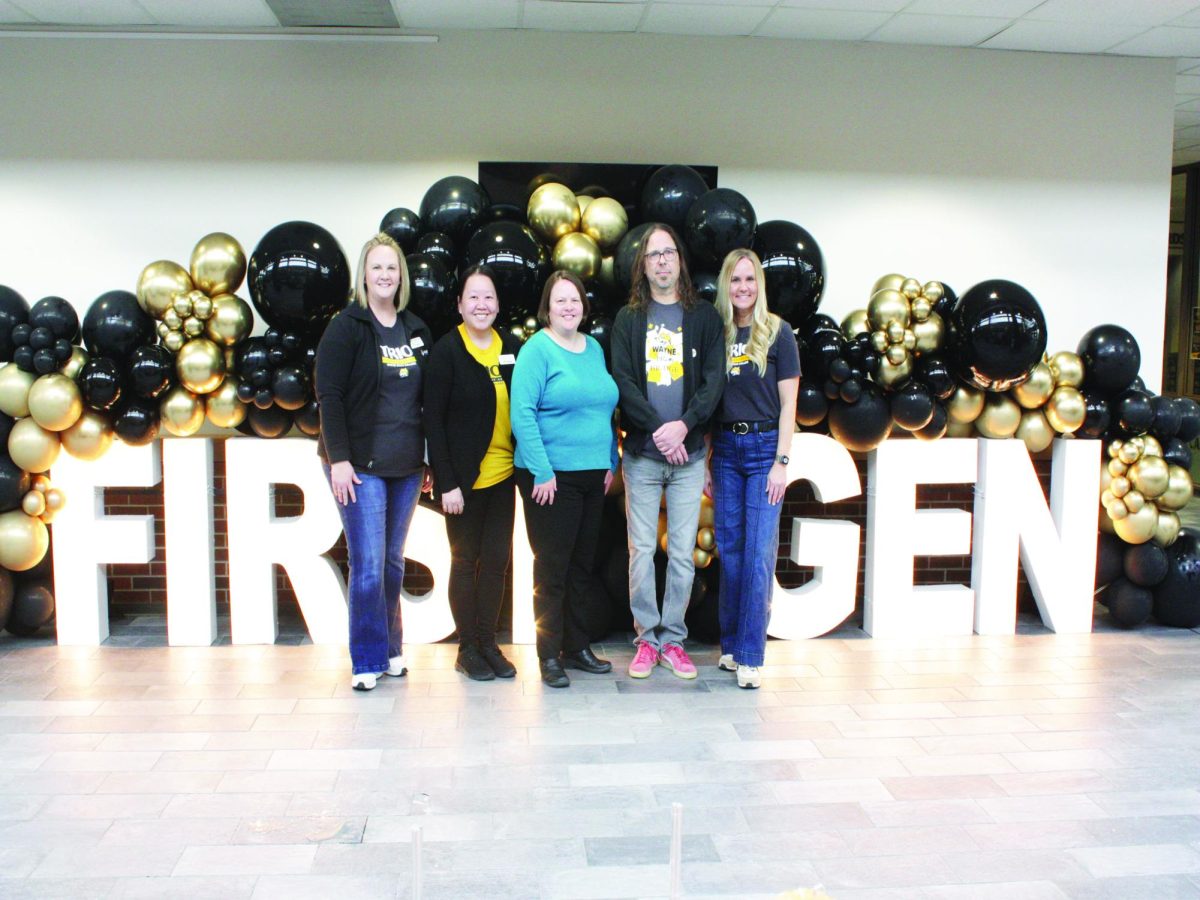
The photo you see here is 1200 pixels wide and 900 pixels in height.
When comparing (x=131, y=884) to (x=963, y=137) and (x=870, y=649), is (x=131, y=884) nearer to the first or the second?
(x=870, y=649)

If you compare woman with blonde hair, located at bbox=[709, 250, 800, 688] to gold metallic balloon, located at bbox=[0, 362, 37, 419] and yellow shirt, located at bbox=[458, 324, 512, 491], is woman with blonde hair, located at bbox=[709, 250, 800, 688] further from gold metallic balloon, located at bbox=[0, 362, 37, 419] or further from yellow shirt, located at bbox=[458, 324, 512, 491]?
gold metallic balloon, located at bbox=[0, 362, 37, 419]

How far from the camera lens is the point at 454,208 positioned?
4.01 m

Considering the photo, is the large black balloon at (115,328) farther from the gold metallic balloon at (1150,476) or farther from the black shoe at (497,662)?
the gold metallic balloon at (1150,476)

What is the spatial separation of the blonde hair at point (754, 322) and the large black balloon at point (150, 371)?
215 cm

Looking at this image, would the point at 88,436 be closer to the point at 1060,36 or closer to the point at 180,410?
the point at 180,410

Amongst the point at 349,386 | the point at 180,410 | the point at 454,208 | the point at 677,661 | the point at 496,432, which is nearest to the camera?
the point at 349,386

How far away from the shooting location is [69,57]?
4.39 meters

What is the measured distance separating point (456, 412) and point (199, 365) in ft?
3.80

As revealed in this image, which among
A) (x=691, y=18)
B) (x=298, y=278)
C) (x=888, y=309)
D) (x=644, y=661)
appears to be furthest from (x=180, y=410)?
(x=888, y=309)

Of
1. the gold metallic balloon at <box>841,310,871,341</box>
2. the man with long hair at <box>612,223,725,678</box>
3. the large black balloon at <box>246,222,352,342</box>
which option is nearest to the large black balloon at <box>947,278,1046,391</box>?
the gold metallic balloon at <box>841,310,871,341</box>

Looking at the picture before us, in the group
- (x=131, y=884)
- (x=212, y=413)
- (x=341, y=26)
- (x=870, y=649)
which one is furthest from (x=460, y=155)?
(x=131, y=884)

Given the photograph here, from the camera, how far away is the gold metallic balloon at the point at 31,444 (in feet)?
12.6

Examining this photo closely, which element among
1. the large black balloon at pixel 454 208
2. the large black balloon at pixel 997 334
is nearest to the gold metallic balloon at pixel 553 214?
the large black balloon at pixel 454 208

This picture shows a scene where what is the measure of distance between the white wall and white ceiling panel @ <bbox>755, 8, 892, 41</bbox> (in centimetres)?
12
